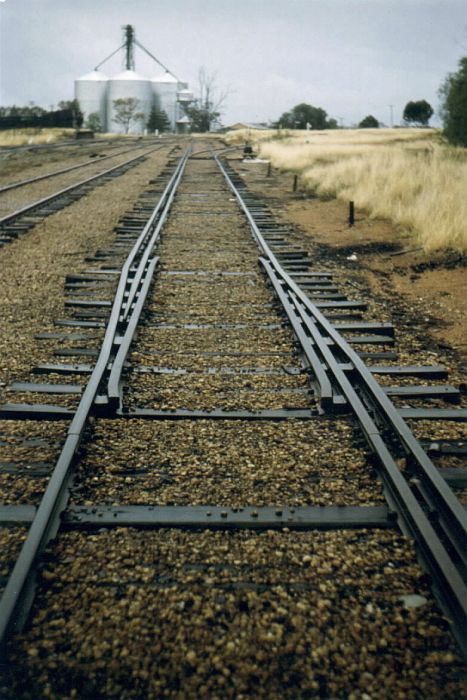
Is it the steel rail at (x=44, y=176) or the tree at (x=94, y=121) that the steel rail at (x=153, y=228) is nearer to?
the steel rail at (x=44, y=176)

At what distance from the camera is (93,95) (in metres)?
89.5

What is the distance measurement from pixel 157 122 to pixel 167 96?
8847 mm

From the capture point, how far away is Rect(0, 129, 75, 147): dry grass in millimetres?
39350

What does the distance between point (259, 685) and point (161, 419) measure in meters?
2.04

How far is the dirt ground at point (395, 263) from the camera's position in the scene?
641cm

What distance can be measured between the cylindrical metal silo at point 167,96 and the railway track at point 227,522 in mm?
→ 90219

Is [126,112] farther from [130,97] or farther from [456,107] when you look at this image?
[456,107]

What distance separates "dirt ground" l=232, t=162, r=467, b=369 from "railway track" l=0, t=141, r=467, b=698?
1320 mm

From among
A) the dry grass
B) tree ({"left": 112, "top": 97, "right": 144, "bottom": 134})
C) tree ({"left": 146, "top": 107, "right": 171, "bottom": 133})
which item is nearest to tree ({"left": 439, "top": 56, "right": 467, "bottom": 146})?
the dry grass

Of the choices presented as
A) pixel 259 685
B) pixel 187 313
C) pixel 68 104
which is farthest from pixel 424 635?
pixel 68 104

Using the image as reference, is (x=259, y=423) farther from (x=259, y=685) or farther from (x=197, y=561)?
(x=259, y=685)

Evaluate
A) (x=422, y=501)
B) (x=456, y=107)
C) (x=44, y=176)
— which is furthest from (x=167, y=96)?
(x=422, y=501)

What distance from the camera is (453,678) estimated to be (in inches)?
A: 81.7

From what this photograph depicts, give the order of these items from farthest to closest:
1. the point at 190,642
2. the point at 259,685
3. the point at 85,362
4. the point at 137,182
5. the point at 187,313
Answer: the point at 137,182 → the point at 187,313 → the point at 85,362 → the point at 190,642 → the point at 259,685
